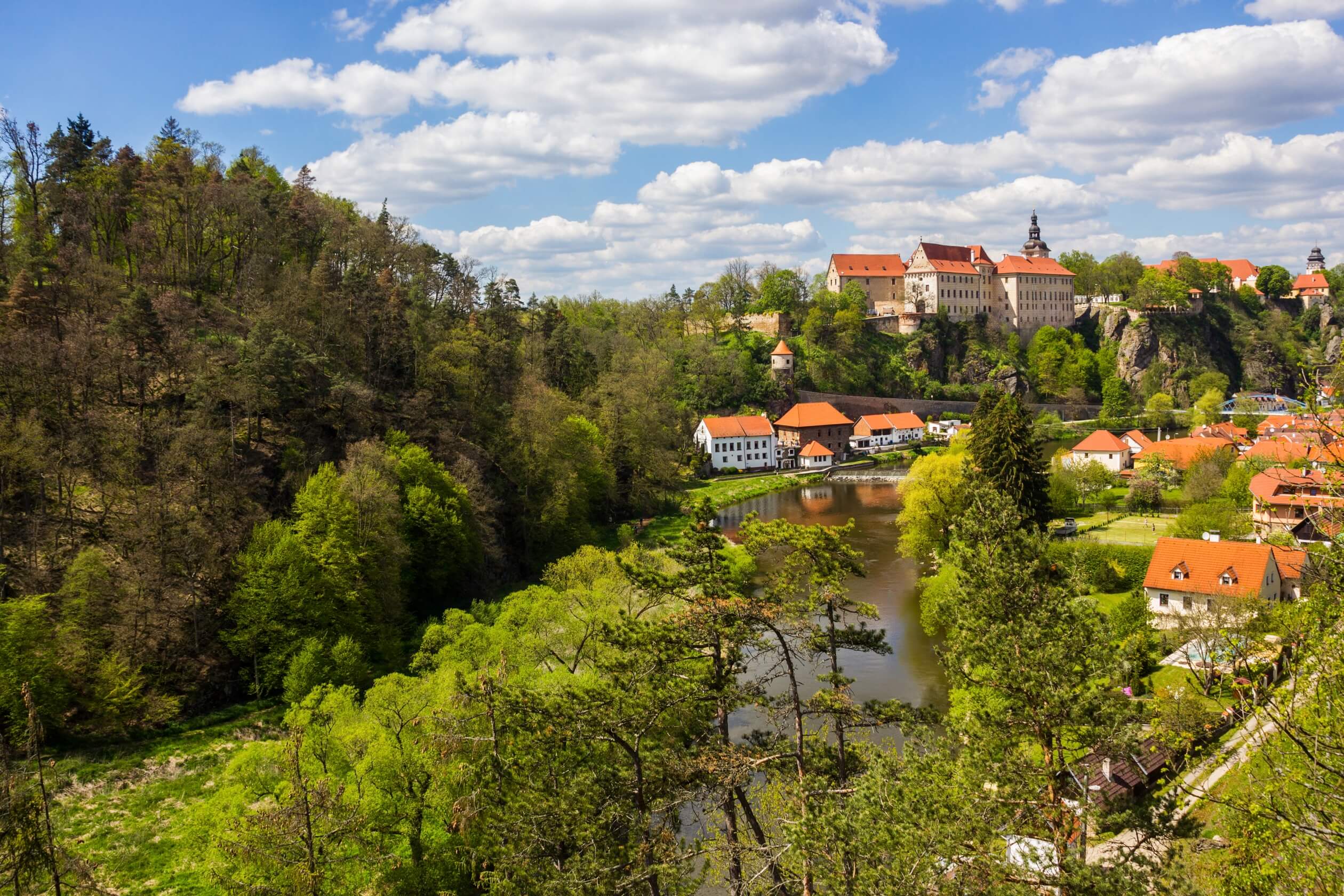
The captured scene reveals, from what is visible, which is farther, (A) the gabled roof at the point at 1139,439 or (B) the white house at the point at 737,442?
(B) the white house at the point at 737,442

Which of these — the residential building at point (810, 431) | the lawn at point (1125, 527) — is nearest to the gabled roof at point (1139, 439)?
the lawn at point (1125, 527)

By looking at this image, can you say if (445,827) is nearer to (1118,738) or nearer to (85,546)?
(1118,738)

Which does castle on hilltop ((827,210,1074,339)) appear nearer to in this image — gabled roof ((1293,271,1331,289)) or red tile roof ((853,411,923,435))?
red tile roof ((853,411,923,435))

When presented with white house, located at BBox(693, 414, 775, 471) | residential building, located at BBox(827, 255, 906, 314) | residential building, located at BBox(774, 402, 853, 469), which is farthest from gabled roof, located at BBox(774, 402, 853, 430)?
residential building, located at BBox(827, 255, 906, 314)

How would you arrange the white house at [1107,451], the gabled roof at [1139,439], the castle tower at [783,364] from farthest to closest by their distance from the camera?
the castle tower at [783,364], the gabled roof at [1139,439], the white house at [1107,451]

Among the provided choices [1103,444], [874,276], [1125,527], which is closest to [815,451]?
[1103,444]

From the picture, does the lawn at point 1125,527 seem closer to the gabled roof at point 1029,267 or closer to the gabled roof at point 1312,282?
the gabled roof at point 1029,267
